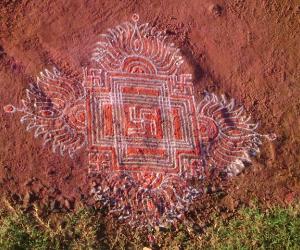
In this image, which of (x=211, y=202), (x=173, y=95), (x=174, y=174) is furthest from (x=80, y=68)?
(x=211, y=202)

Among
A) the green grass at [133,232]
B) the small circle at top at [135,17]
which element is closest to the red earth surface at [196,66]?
the small circle at top at [135,17]

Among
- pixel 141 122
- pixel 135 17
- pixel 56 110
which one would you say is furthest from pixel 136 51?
pixel 56 110

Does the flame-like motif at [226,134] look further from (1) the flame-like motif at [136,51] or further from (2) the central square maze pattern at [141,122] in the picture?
(1) the flame-like motif at [136,51]

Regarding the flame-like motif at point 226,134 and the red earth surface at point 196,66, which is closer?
the red earth surface at point 196,66

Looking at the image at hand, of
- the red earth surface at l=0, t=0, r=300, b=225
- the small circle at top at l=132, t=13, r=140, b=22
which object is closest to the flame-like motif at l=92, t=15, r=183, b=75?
the small circle at top at l=132, t=13, r=140, b=22

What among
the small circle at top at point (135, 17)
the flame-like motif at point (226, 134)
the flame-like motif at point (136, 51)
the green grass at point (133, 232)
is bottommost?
the green grass at point (133, 232)

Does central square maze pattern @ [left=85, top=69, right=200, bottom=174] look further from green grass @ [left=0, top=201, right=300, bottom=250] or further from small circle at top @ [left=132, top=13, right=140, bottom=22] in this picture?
small circle at top @ [left=132, top=13, right=140, bottom=22]

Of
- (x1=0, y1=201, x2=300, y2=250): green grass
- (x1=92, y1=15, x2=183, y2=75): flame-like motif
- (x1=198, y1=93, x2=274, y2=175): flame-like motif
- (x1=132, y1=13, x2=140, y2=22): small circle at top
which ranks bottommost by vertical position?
(x1=0, y1=201, x2=300, y2=250): green grass

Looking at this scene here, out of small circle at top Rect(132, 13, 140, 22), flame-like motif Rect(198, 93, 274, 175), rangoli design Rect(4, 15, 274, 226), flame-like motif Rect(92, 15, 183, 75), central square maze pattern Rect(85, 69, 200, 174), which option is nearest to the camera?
rangoli design Rect(4, 15, 274, 226)
